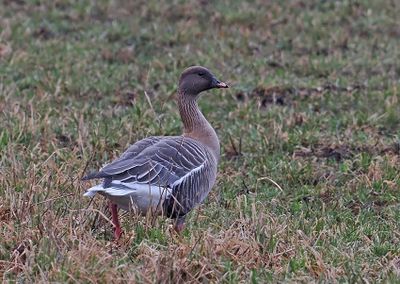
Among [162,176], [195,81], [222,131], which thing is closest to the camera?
[162,176]

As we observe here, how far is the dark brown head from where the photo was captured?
289 inches

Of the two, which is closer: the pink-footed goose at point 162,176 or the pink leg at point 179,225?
the pink-footed goose at point 162,176

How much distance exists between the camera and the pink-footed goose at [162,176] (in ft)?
19.8

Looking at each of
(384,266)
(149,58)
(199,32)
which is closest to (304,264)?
(384,266)

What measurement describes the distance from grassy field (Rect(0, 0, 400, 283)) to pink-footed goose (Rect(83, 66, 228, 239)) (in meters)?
0.12

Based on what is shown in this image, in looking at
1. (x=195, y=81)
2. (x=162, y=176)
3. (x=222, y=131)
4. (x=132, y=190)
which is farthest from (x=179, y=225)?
(x=222, y=131)

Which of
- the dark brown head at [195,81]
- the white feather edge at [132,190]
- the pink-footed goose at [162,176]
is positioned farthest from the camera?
the dark brown head at [195,81]

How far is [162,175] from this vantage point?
246 inches

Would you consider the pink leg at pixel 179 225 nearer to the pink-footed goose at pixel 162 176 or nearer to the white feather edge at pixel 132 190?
the pink-footed goose at pixel 162 176

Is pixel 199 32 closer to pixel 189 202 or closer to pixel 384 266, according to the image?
pixel 189 202

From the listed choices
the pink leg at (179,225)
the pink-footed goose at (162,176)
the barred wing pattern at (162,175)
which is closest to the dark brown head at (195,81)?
the pink-footed goose at (162,176)

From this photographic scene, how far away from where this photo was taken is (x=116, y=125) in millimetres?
9094

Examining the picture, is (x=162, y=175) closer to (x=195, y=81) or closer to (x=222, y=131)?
(x=195, y=81)

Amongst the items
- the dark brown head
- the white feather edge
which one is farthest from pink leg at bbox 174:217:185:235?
the dark brown head
